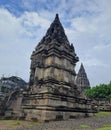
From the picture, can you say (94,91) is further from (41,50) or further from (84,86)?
(41,50)

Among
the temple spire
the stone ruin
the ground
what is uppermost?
the temple spire

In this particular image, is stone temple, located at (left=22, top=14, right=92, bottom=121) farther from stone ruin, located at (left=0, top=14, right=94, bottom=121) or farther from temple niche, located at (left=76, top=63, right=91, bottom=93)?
temple niche, located at (left=76, top=63, right=91, bottom=93)

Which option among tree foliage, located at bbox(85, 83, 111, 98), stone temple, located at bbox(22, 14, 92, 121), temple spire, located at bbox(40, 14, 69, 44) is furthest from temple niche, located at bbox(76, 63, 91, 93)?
stone temple, located at bbox(22, 14, 92, 121)

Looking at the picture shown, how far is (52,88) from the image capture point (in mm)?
13664

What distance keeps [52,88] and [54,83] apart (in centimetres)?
219

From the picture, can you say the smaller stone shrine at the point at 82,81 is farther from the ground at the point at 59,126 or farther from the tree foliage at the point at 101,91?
the ground at the point at 59,126

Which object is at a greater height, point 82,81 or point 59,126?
point 82,81

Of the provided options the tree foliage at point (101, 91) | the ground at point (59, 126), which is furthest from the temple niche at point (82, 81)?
the ground at point (59, 126)

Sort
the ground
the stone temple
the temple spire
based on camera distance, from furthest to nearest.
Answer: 1. the temple spire
2. the stone temple
3. the ground

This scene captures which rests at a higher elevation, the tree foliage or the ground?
the tree foliage

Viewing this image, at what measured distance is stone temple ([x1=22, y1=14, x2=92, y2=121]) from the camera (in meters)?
13.0

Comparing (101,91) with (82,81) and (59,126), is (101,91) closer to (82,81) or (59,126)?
(82,81)

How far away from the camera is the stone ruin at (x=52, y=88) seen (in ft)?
42.8

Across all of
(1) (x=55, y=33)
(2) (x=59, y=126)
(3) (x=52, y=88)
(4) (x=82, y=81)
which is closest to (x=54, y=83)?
(3) (x=52, y=88)
